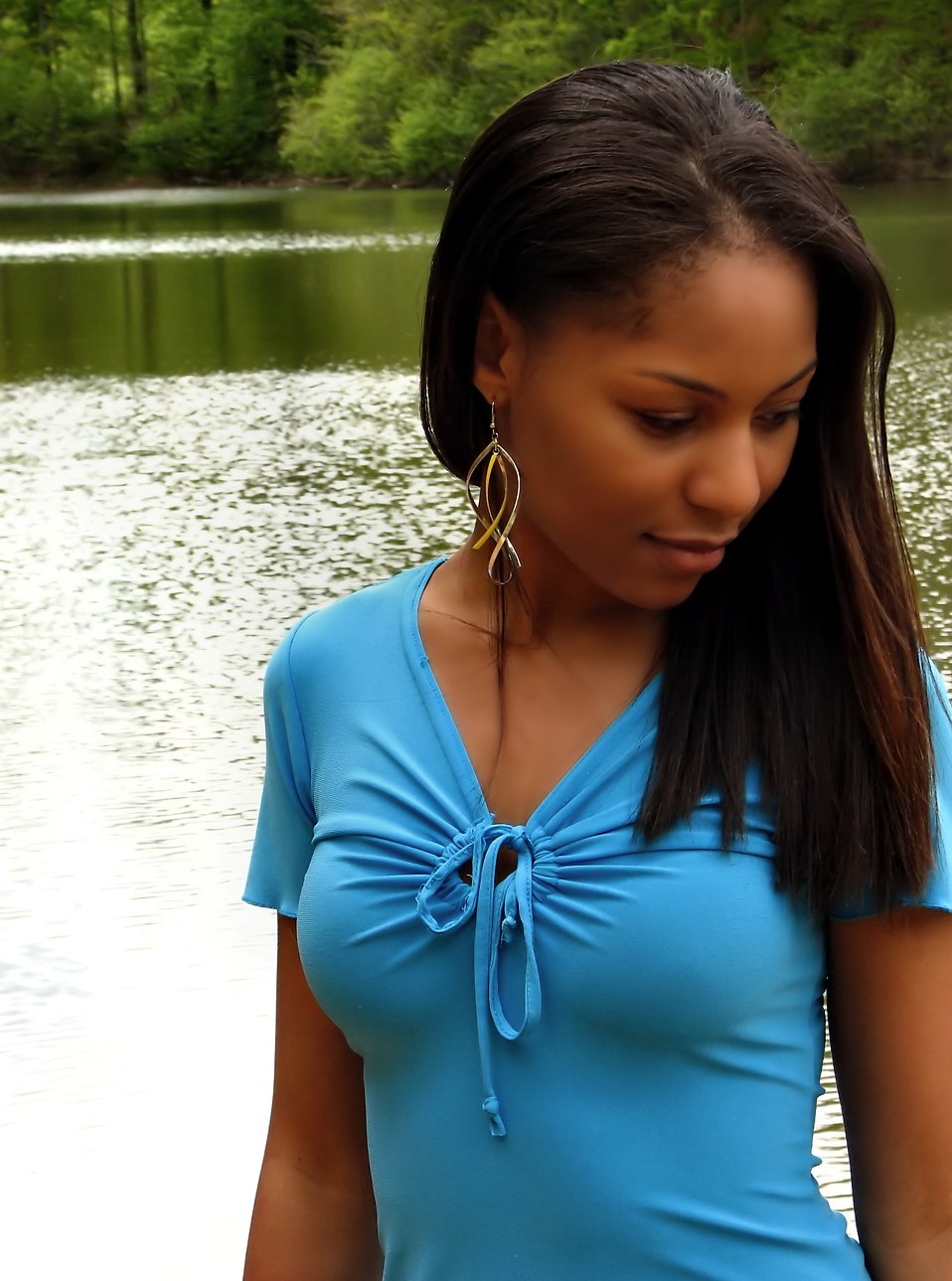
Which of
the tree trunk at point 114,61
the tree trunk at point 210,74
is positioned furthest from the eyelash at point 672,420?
the tree trunk at point 114,61

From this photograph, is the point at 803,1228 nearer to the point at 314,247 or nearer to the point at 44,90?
the point at 314,247

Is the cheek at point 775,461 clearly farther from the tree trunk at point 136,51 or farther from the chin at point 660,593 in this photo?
the tree trunk at point 136,51

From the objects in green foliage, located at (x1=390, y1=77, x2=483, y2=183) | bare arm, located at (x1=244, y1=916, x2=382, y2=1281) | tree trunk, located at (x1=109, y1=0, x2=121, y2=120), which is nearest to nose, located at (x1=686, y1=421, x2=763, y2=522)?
bare arm, located at (x1=244, y1=916, x2=382, y2=1281)

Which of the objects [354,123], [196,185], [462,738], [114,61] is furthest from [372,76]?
[462,738]

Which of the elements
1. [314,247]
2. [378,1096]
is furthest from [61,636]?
[314,247]

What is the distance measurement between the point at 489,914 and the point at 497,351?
1.07 ft

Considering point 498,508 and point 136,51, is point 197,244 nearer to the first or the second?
point 498,508

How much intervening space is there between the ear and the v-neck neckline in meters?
0.15

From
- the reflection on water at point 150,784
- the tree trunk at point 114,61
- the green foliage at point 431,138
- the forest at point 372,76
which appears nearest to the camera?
the reflection on water at point 150,784

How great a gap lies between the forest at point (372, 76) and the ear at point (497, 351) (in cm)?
2367

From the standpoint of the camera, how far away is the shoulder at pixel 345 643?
1.08 metres

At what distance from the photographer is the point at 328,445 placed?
21.5 feet

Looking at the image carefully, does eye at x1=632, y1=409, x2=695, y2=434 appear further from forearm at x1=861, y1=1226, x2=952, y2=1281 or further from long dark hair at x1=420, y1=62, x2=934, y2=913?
forearm at x1=861, y1=1226, x2=952, y2=1281

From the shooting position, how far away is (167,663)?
13.1 feet
